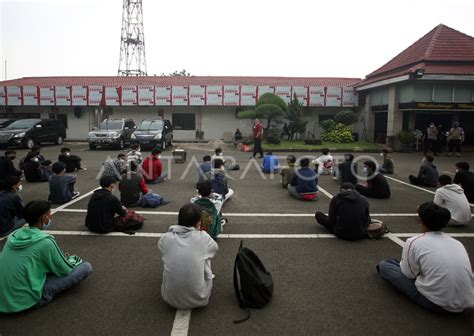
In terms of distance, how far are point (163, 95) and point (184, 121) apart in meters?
2.63

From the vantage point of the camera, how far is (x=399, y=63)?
22.3 meters

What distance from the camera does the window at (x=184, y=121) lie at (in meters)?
28.5

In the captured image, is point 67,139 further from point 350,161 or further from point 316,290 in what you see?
point 316,290

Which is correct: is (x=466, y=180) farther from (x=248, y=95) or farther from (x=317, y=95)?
(x=248, y=95)

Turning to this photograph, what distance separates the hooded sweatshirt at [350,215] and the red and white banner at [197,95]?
22.3 m

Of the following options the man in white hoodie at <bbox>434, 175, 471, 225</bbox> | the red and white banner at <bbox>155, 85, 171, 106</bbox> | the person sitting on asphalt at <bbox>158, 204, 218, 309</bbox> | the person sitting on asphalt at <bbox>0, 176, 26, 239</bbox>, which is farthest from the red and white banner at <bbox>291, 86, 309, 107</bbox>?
the person sitting on asphalt at <bbox>158, 204, 218, 309</bbox>

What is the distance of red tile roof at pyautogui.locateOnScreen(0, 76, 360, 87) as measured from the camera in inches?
1163

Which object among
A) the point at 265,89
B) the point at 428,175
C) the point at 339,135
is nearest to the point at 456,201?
the point at 428,175

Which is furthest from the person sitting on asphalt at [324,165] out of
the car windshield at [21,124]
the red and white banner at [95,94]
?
the red and white banner at [95,94]

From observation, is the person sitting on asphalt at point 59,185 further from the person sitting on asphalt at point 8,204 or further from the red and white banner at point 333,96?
the red and white banner at point 333,96

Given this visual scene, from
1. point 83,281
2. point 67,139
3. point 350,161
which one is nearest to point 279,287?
point 83,281

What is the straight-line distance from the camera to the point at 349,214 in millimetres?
5957

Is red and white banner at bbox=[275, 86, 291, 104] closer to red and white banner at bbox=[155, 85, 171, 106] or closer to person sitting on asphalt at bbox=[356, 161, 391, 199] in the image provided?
red and white banner at bbox=[155, 85, 171, 106]

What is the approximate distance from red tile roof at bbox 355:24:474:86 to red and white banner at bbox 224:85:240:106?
30.9 feet
